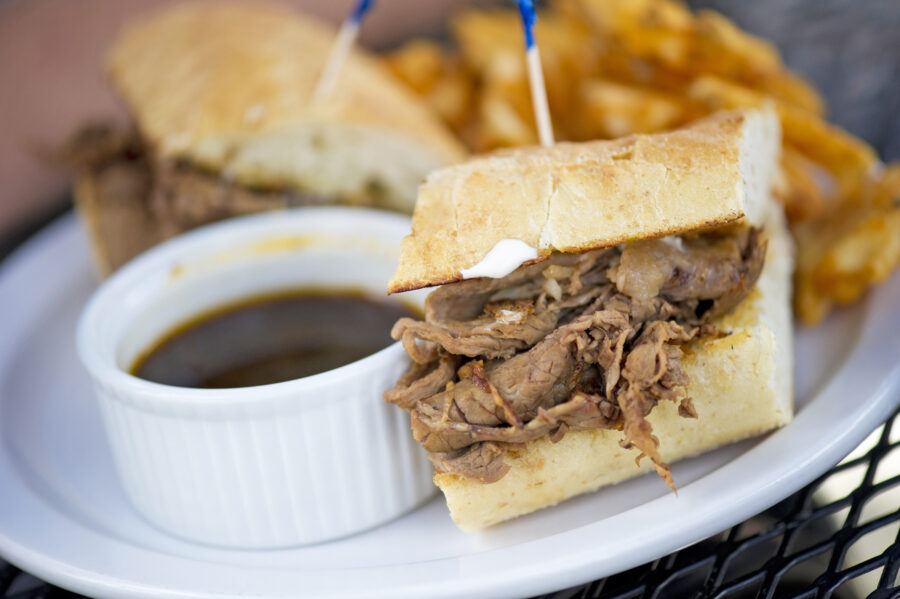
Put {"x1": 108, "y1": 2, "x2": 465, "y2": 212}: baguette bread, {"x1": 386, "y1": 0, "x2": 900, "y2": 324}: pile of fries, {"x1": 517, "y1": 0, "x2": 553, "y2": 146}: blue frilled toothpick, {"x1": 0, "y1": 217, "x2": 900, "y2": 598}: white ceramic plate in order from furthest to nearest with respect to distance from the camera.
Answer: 1. {"x1": 108, "y1": 2, "x2": 465, "y2": 212}: baguette bread
2. {"x1": 386, "y1": 0, "x2": 900, "y2": 324}: pile of fries
3. {"x1": 517, "y1": 0, "x2": 553, "y2": 146}: blue frilled toothpick
4. {"x1": 0, "y1": 217, "x2": 900, "y2": 598}: white ceramic plate

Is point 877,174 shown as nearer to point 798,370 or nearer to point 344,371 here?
point 798,370

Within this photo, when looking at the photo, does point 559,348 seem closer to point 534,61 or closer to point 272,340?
point 534,61

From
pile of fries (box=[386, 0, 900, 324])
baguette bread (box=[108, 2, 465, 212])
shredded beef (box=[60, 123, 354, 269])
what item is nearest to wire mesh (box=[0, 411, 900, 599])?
pile of fries (box=[386, 0, 900, 324])

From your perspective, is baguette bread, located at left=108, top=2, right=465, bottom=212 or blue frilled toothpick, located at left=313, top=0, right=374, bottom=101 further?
baguette bread, located at left=108, top=2, right=465, bottom=212

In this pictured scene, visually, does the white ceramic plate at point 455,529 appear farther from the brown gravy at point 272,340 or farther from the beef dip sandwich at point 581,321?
the brown gravy at point 272,340

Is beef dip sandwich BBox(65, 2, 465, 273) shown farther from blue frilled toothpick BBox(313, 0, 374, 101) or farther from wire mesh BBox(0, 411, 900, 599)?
wire mesh BBox(0, 411, 900, 599)

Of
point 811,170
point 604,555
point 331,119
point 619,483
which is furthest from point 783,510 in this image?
point 331,119
